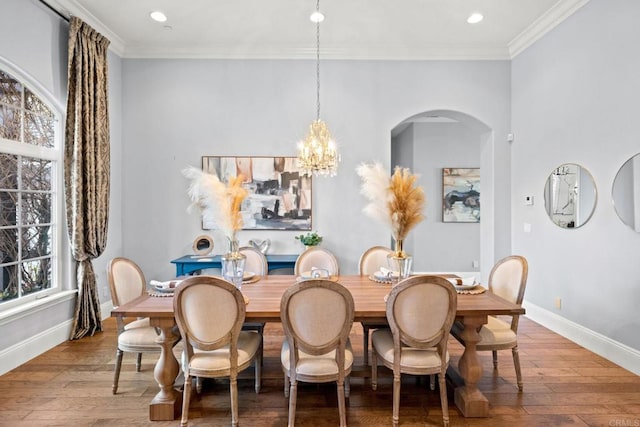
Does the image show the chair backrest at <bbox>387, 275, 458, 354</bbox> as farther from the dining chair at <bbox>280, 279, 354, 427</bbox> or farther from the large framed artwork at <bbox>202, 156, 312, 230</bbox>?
the large framed artwork at <bbox>202, 156, 312, 230</bbox>

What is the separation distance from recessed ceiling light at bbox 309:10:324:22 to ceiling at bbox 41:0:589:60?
46 millimetres

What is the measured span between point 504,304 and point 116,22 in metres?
4.78

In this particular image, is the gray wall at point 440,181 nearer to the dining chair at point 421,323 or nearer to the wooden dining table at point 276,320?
the wooden dining table at point 276,320

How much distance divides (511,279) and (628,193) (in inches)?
50.9

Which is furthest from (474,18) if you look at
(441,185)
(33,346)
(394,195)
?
(33,346)

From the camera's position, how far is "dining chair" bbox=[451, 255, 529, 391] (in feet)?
8.44

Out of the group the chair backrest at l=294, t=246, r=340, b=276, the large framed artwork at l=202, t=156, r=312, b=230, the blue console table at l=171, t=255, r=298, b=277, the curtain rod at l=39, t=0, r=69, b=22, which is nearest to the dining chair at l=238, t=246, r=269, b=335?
the chair backrest at l=294, t=246, r=340, b=276

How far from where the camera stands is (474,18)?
3.96 m

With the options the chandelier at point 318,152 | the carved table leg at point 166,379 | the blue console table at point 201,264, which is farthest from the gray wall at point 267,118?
the carved table leg at point 166,379

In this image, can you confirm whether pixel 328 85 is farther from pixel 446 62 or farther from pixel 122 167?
pixel 122 167

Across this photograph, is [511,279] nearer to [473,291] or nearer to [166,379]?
[473,291]

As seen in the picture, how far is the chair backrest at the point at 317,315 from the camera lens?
2072 millimetres

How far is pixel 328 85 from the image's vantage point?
4766 millimetres

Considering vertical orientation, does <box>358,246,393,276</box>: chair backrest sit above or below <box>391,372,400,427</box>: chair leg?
above
